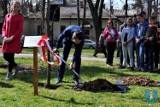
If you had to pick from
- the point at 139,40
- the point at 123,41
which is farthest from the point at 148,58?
the point at 123,41

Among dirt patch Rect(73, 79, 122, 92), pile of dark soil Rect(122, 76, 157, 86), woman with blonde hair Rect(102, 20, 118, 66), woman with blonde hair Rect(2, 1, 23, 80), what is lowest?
pile of dark soil Rect(122, 76, 157, 86)

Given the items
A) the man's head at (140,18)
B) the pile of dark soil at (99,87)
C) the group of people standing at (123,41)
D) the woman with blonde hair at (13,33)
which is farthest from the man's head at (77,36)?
the man's head at (140,18)

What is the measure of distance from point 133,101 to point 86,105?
105cm

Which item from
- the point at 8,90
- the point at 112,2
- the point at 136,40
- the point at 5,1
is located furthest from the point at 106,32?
the point at 112,2

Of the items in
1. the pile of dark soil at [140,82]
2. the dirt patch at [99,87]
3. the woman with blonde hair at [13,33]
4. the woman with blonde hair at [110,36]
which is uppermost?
the woman with blonde hair at [13,33]

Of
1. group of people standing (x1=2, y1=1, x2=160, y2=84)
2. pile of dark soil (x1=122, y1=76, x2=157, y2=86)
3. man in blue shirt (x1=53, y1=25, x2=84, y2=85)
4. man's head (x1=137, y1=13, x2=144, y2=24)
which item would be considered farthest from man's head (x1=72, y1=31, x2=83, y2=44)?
man's head (x1=137, y1=13, x2=144, y2=24)

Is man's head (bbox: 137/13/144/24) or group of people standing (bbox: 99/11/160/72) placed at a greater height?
man's head (bbox: 137/13/144/24)

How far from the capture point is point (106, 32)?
14547mm

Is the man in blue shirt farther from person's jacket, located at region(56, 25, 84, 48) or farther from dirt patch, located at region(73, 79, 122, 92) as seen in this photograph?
dirt patch, located at region(73, 79, 122, 92)

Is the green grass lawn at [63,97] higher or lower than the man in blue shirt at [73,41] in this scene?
lower

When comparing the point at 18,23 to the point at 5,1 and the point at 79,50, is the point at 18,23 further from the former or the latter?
the point at 5,1

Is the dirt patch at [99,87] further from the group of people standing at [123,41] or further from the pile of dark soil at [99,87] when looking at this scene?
the group of people standing at [123,41]

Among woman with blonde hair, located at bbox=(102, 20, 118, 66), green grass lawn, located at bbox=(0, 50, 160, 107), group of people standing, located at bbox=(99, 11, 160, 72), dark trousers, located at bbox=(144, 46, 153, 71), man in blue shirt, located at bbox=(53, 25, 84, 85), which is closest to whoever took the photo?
green grass lawn, located at bbox=(0, 50, 160, 107)

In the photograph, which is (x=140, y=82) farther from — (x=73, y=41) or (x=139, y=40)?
(x=139, y=40)
